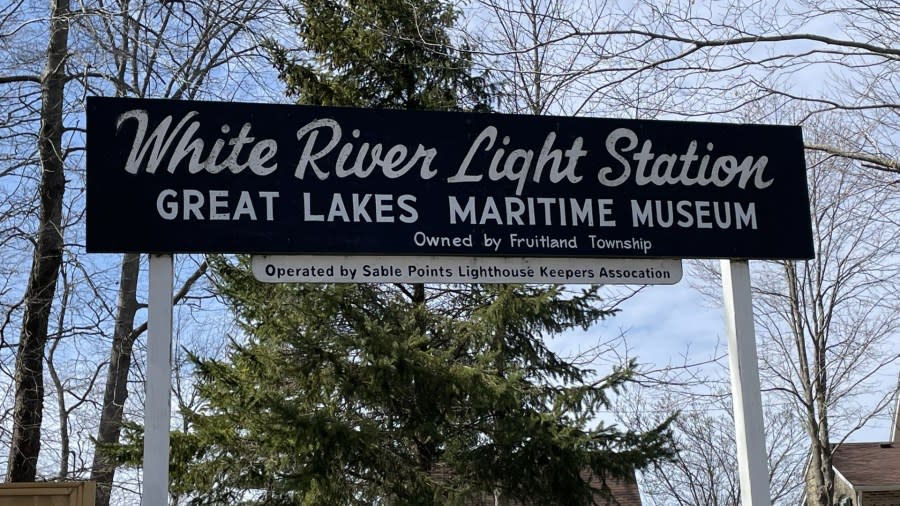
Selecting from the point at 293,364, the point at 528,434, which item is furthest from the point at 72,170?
the point at 528,434

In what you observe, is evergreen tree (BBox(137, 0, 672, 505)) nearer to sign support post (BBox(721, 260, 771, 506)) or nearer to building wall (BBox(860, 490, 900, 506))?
sign support post (BBox(721, 260, 771, 506))

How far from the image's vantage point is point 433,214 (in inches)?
290

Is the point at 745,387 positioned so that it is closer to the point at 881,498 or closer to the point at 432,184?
the point at 432,184

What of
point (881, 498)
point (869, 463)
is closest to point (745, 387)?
point (881, 498)

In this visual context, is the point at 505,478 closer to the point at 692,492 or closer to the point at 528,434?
the point at 528,434

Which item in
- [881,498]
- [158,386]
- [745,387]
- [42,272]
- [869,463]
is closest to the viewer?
[158,386]

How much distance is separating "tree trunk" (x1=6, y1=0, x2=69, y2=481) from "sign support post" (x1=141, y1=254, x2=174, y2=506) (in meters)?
6.54

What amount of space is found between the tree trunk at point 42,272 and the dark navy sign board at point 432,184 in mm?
6416

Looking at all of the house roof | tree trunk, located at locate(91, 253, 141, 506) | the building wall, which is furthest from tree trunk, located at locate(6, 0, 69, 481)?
the building wall

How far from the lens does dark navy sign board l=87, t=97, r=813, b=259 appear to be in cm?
709

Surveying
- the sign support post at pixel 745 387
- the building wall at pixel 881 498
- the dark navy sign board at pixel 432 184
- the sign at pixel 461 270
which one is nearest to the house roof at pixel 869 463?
the building wall at pixel 881 498

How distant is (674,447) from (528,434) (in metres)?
2.20

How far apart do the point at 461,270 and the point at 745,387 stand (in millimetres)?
2093

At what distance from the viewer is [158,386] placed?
6.76 metres
